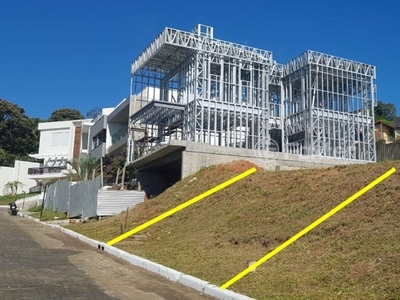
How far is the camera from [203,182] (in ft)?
63.5

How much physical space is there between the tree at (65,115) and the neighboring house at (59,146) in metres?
24.5

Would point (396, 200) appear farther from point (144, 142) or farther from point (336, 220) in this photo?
point (144, 142)

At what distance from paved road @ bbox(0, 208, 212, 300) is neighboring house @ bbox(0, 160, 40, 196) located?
160 feet

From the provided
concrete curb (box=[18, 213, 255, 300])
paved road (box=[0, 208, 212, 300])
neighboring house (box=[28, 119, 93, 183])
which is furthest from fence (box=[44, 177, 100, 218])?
neighboring house (box=[28, 119, 93, 183])

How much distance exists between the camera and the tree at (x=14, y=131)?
68.2 metres

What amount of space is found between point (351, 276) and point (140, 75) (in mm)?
26872

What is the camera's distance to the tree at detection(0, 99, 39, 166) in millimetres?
68250

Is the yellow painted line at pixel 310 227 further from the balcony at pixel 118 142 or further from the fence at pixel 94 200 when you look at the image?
the balcony at pixel 118 142

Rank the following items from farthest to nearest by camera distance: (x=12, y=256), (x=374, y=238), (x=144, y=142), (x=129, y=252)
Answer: (x=144, y=142)
(x=129, y=252)
(x=12, y=256)
(x=374, y=238)

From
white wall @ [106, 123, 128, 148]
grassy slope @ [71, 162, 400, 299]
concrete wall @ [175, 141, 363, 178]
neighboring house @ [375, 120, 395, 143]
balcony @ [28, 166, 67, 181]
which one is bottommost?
grassy slope @ [71, 162, 400, 299]

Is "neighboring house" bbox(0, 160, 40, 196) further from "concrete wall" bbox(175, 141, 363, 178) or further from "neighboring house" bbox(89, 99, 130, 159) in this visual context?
"concrete wall" bbox(175, 141, 363, 178)

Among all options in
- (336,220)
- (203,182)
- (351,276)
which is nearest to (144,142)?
(203,182)

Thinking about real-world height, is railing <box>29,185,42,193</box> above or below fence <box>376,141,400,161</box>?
below

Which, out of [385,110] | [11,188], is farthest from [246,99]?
[385,110]
